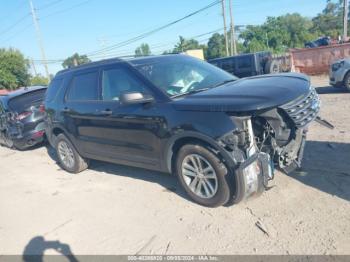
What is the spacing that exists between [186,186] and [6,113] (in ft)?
22.1

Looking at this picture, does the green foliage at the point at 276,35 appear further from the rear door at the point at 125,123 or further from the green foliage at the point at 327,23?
the rear door at the point at 125,123

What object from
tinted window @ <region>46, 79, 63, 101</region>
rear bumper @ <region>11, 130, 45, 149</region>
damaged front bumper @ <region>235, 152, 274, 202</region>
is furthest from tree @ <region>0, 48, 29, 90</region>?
damaged front bumper @ <region>235, 152, 274, 202</region>

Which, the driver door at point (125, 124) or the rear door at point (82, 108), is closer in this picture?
the driver door at point (125, 124)

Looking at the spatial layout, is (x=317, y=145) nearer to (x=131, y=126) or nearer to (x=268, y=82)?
(x=268, y=82)

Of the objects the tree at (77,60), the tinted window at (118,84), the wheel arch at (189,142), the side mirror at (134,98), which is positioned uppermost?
the tree at (77,60)

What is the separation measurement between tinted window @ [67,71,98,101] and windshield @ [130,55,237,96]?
897 millimetres

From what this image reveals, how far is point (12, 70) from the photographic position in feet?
137

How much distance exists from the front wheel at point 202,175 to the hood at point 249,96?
1.72ft

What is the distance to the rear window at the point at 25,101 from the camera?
28.3 feet

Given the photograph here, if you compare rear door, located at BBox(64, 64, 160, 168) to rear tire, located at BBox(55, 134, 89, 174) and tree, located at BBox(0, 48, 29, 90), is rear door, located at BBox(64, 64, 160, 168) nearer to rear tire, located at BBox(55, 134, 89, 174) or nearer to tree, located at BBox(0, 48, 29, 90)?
rear tire, located at BBox(55, 134, 89, 174)

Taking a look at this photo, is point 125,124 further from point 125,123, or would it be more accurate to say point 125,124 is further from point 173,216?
point 173,216

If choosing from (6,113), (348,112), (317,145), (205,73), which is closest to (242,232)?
(205,73)

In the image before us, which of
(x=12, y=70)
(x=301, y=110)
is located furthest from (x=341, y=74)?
(x=12, y=70)

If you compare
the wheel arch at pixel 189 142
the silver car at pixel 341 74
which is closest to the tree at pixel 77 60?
the wheel arch at pixel 189 142
